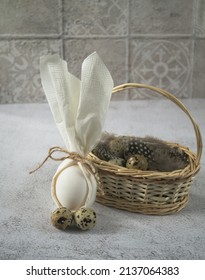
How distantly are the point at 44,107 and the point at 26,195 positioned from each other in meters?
1.00

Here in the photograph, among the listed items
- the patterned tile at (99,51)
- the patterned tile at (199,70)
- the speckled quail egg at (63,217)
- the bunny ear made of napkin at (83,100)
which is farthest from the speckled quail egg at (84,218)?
the patterned tile at (199,70)

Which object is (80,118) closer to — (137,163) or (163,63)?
(137,163)

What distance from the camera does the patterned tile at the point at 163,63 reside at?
91.0 inches

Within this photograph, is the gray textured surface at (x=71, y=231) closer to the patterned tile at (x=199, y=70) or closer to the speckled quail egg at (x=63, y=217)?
the speckled quail egg at (x=63, y=217)

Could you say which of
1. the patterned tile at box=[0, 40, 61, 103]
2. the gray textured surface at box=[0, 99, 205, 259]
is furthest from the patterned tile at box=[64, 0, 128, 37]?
the gray textured surface at box=[0, 99, 205, 259]

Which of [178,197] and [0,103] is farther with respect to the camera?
[0,103]

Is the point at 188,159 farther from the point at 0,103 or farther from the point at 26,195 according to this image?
the point at 0,103

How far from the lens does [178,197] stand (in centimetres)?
119

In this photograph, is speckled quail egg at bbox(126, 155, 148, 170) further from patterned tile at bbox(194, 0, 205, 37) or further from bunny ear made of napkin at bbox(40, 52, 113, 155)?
patterned tile at bbox(194, 0, 205, 37)

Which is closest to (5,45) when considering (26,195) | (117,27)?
(117,27)

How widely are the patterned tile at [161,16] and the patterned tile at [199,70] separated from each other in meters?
0.08

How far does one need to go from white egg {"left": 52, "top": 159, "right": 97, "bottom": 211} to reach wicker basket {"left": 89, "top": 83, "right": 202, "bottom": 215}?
51mm
